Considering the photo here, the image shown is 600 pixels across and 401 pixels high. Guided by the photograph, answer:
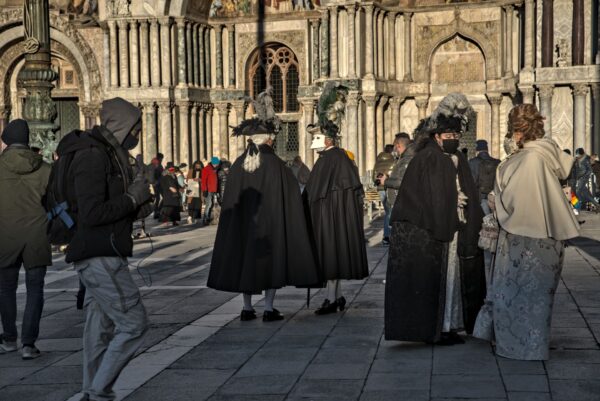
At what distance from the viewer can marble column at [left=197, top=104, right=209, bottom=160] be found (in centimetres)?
3152

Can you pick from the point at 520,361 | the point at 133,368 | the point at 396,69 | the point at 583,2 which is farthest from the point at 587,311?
the point at 396,69

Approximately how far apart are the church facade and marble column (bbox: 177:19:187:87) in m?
0.05

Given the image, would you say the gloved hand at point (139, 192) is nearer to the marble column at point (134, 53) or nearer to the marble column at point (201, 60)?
the marble column at point (134, 53)

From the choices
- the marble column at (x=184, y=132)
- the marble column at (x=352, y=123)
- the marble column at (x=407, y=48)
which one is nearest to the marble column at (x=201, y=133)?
the marble column at (x=184, y=132)

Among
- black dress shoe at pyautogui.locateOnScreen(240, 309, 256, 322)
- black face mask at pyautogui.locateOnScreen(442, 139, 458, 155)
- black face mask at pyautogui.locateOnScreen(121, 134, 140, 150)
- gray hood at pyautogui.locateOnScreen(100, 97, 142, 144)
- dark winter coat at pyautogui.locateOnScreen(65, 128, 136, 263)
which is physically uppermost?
gray hood at pyautogui.locateOnScreen(100, 97, 142, 144)

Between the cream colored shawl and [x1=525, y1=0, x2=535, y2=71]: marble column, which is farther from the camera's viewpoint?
[x1=525, y1=0, x2=535, y2=71]: marble column

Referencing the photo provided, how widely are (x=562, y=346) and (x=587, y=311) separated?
1680 mm

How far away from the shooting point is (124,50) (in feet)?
99.5

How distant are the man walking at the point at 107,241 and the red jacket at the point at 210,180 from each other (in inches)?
644

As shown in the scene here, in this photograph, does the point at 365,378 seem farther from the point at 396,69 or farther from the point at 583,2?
the point at 396,69

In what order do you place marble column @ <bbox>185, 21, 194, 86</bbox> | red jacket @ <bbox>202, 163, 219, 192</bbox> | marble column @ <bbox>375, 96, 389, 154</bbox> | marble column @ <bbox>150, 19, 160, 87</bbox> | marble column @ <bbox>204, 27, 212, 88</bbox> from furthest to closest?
marble column @ <bbox>204, 27, 212, 88</bbox> < marble column @ <bbox>185, 21, 194, 86</bbox> < marble column @ <bbox>150, 19, 160, 87</bbox> < marble column @ <bbox>375, 96, 389, 154</bbox> < red jacket @ <bbox>202, 163, 219, 192</bbox>

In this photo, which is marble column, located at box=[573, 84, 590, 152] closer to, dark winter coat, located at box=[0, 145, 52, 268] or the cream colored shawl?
the cream colored shawl

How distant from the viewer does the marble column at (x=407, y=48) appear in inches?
1118

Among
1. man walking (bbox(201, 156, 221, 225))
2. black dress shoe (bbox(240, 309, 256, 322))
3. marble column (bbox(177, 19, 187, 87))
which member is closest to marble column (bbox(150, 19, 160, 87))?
marble column (bbox(177, 19, 187, 87))
